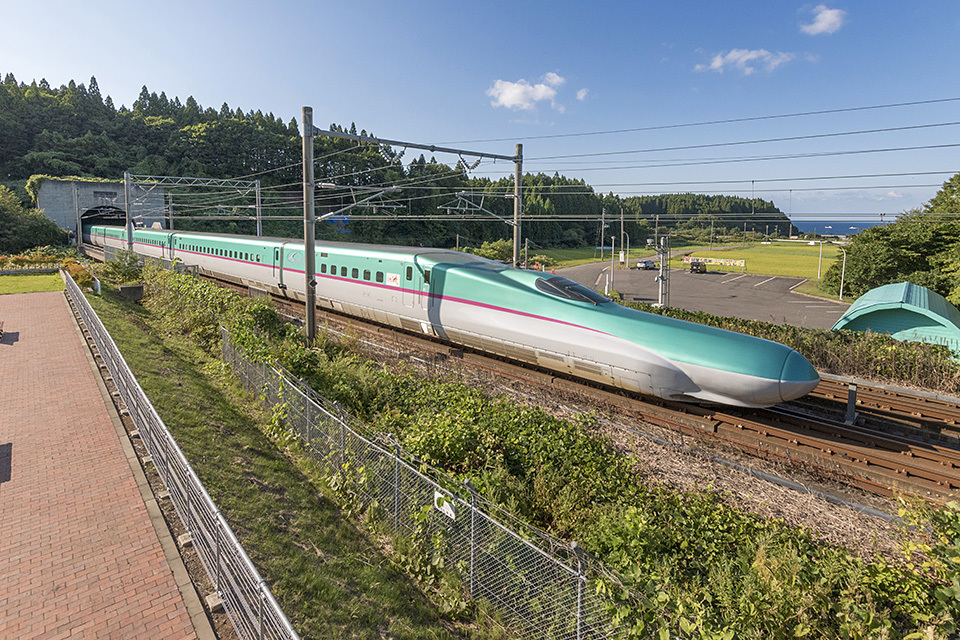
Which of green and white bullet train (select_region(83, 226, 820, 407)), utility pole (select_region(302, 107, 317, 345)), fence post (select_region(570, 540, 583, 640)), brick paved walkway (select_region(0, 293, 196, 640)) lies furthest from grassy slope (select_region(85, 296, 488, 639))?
green and white bullet train (select_region(83, 226, 820, 407))

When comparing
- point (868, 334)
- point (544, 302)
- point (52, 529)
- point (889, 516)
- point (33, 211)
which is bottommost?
point (889, 516)

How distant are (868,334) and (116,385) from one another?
2097cm

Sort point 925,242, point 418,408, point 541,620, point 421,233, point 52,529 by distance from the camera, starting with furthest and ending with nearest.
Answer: point 421,233
point 925,242
point 418,408
point 52,529
point 541,620

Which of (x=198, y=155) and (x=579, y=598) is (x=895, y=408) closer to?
(x=579, y=598)

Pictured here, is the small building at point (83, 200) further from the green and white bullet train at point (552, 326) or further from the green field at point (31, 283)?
the green and white bullet train at point (552, 326)

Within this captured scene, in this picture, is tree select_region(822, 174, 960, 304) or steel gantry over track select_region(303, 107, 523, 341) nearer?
steel gantry over track select_region(303, 107, 523, 341)

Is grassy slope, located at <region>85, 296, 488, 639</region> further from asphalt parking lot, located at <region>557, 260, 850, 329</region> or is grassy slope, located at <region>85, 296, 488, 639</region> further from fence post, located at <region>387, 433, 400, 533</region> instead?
asphalt parking lot, located at <region>557, 260, 850, 329</region>

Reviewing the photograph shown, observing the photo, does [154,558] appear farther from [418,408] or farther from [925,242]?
[925,242]

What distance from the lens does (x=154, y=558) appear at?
576cm

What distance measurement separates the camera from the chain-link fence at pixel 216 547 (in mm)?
4113

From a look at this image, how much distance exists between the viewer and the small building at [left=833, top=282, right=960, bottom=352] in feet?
55.1

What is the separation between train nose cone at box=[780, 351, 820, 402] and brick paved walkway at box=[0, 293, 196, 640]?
391 inches

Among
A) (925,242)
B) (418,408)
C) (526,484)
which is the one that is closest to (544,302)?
(418,408)

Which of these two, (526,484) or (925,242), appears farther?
(925,242)
